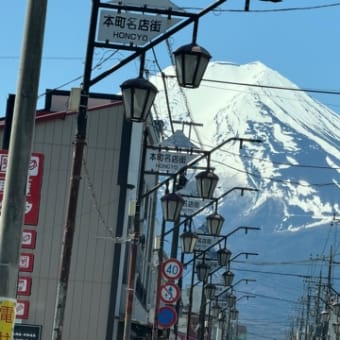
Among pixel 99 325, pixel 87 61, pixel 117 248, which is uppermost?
pixel 87 61

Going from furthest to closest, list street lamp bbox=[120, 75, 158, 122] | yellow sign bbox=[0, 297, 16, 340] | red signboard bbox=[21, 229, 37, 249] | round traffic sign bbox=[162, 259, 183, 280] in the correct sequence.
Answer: round traffic sign bbox=[162, 259, 183, 280]
red signboard bbox=[21, 229, 37, 249]
street lamp bbox=[120, 75, 158, 122]
yellow sign bbox=[0, 297, 16, 340]

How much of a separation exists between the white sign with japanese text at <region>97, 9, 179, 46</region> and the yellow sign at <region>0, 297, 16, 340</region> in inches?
→ 233

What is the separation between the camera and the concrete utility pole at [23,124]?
10125 mm

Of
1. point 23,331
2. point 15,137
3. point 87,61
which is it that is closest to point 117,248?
point 23,331

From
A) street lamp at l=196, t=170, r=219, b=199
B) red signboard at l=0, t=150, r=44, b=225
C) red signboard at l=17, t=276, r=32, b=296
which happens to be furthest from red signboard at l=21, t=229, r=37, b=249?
street lamp at l=196, t=170, r=219, b=199

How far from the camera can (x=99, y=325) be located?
106ft

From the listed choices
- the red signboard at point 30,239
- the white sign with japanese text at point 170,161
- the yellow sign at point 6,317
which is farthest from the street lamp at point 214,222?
the yellow sign at point 6,317

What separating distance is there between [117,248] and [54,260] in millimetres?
1976

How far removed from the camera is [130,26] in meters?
15.2

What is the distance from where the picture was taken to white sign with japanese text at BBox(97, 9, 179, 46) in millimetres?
15055

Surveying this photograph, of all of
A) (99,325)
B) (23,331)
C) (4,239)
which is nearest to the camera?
(4,239)

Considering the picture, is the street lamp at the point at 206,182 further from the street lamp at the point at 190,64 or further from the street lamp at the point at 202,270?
the street lamp at the point at 202,270

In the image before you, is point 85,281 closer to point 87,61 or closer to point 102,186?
point 102,186

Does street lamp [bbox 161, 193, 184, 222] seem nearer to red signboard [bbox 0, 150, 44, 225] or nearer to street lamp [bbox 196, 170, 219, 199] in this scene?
street lamp [bbox 196, 170, 219, 199]
